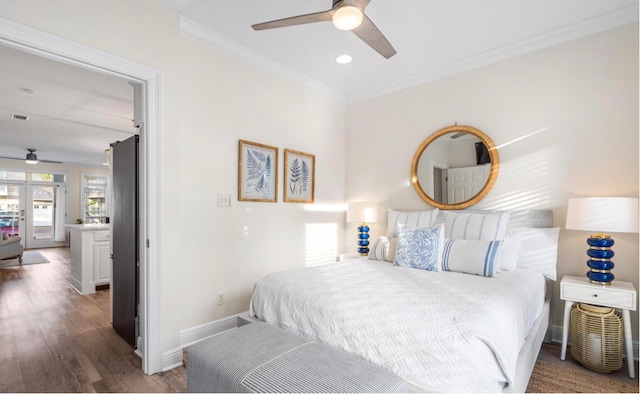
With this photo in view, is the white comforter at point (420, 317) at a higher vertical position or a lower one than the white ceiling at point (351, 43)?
lower

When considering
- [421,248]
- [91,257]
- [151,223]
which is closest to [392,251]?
[421,248]

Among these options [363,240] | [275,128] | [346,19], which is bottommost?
[363,240]

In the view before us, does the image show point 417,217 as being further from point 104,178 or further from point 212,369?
point 104,178

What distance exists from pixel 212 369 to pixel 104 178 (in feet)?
34.8

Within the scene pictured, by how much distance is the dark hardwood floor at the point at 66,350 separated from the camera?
2.10 m

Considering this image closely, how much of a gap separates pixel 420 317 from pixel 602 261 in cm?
175

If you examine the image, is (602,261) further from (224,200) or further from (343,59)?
(224,200)

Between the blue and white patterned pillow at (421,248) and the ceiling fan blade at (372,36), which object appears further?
the blue and white patterned pillow at (421,248)

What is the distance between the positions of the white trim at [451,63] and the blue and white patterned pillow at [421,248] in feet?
5.88

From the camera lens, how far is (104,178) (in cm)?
993

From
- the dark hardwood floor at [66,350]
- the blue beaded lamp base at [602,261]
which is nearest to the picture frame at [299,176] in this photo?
the dark hardwood floor at [66,350]

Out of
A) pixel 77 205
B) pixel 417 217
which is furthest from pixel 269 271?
pixel 77 205

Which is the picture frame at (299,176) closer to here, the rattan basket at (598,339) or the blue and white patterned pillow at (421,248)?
the blue and white patterned pillow at (421,248)

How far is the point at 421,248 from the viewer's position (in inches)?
105
